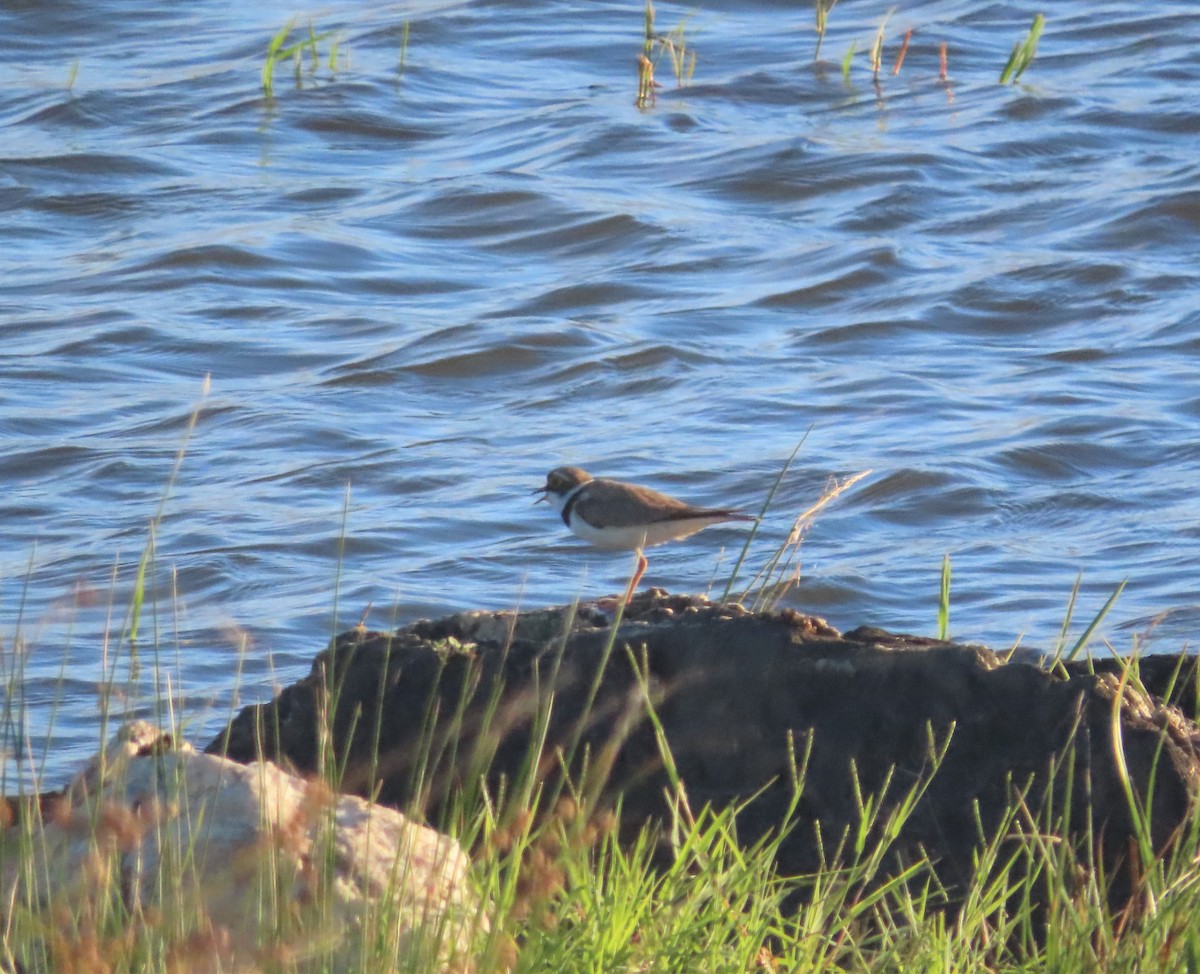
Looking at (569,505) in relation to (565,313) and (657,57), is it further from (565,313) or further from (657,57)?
(657,57)

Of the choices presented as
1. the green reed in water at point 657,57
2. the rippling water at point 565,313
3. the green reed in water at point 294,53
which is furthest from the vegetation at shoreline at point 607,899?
the green reed in water at point 657,57

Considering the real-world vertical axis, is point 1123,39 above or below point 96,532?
above

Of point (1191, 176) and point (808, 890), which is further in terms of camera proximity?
point (1191, 176)

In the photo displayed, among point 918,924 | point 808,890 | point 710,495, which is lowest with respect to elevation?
point 710,495

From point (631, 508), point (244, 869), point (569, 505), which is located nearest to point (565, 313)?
point (569, 505)

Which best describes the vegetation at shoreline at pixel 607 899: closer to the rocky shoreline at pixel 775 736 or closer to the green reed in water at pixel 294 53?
the rocky shoreline at pixel 775 736

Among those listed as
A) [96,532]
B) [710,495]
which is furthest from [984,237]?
[96,532]

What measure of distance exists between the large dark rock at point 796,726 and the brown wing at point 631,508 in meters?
2.22

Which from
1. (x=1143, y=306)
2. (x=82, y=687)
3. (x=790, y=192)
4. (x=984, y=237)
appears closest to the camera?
(x=82, y=687)

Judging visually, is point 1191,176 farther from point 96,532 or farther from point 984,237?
point 96,532

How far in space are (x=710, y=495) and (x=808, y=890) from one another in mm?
4467

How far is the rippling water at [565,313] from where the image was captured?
291 inches

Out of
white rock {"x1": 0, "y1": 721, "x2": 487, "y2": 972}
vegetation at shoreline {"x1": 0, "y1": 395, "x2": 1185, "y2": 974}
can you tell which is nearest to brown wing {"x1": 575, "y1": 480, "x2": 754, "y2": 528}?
vegetation at shoreline {"x1": 0, "y1": 395, "x2": 1185, "y2": 974}

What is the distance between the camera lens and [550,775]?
3.74 meters
